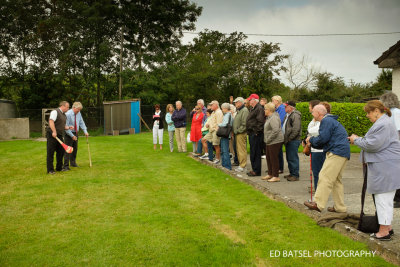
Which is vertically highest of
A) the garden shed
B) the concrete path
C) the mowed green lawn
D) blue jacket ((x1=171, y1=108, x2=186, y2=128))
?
the garden shed

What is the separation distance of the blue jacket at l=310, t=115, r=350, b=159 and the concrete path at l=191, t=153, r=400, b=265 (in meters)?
1.10

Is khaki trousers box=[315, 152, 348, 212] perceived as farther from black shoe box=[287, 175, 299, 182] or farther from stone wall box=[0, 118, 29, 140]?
stone wall box=[0, 118, 29, 140]

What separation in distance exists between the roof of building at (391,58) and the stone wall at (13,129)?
21.8 m

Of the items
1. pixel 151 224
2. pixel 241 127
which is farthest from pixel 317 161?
pixel 151 224

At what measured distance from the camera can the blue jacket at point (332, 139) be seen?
503 cm

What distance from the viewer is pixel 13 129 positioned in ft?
70.3

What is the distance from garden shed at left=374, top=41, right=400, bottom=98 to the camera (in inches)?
614

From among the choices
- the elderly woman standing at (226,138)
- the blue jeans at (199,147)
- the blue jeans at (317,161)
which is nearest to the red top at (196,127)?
the blue jeans at (199,147)

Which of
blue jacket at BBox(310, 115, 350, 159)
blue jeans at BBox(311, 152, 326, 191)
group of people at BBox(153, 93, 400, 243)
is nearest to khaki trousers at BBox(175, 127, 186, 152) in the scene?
group of people at BBox(153, 93, 400, 243)

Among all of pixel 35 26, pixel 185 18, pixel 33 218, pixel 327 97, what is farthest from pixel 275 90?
pixel 33 218

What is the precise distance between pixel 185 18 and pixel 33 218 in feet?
102

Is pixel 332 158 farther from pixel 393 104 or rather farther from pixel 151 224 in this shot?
pixel 151 224

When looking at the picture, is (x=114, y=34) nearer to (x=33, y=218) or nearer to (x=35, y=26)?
(x=35, y=26)

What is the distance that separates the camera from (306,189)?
6992 millimetres
